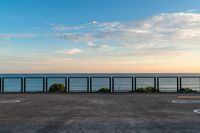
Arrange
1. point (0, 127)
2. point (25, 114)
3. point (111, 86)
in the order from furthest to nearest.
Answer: point (111, 86) → point (25, 114) → point (0, 127)

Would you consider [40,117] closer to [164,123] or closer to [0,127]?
[0,127]

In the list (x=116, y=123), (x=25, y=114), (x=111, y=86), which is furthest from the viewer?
(x=111, y=86)

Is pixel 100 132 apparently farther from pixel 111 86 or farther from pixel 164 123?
pixel 111 86

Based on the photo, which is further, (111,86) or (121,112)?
(111,86)

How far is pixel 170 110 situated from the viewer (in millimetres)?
14445

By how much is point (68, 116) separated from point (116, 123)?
222cm

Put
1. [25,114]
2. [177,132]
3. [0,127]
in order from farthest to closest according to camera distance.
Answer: [25,114] → [0,127] → [177,132]

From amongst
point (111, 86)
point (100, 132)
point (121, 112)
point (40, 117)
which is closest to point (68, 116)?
point (40, 117)

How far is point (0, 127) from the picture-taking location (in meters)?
10.5

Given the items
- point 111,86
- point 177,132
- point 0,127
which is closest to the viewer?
point 177,132

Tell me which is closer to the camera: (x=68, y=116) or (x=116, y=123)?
(x=116, y=123)

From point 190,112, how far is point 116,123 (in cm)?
392

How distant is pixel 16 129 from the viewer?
10109 millimetres

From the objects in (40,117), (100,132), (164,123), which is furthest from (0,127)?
(164,123)
